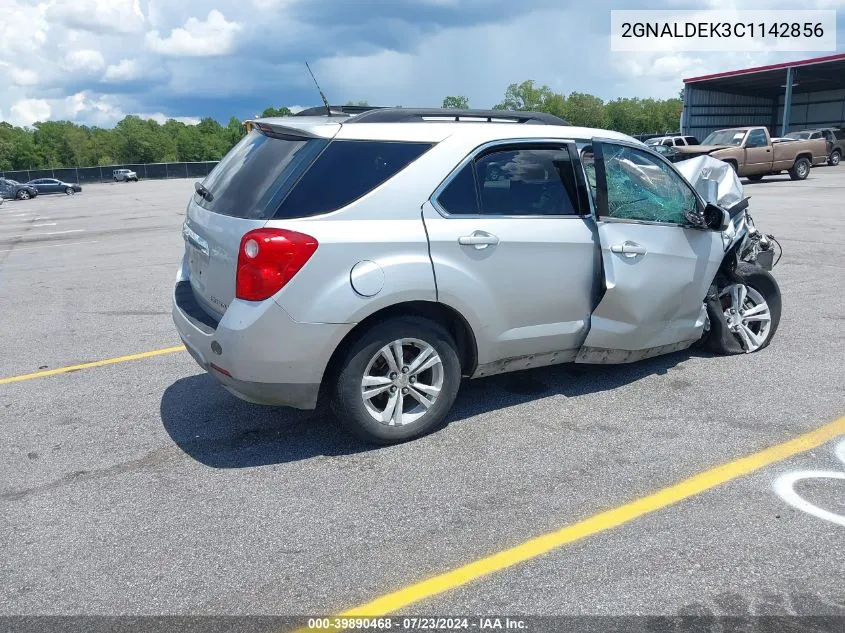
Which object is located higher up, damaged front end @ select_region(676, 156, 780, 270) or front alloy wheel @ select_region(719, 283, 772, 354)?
damaged front end @ select_region(676, 156, 780, 270)

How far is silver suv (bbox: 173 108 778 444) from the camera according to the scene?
371 cm

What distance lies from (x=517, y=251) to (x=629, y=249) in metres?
0.85

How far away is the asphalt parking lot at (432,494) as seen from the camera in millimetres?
2824

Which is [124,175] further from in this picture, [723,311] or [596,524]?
[596,524]

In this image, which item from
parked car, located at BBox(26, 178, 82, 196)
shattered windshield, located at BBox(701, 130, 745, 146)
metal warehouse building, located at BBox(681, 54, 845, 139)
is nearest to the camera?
shattered windshield, located at BBox(701, 130, 745, 146)

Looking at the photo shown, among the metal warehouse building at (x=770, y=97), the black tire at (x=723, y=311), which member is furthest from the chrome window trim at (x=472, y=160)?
the metal warehouse building at (x=770, y=97)

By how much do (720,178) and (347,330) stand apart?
3.70 m

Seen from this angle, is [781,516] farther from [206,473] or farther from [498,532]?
[206,473]

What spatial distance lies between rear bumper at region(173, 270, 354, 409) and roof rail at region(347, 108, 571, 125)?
122 cm

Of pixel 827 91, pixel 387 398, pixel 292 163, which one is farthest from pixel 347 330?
pixel 827 91

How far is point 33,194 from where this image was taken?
47.5 metres

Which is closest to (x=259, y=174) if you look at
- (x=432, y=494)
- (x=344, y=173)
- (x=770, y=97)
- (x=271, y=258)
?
(x=344, y=173)

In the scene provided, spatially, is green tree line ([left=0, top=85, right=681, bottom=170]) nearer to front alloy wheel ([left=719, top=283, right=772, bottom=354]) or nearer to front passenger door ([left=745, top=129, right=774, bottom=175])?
front passenger door ([left=745, top=129, right=774, bottom=175])

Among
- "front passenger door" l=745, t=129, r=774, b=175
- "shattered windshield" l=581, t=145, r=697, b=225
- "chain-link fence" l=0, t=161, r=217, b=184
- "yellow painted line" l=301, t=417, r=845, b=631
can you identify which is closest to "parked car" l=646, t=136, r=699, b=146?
"front passenger door" l=745, t=129, r=774, b=175
